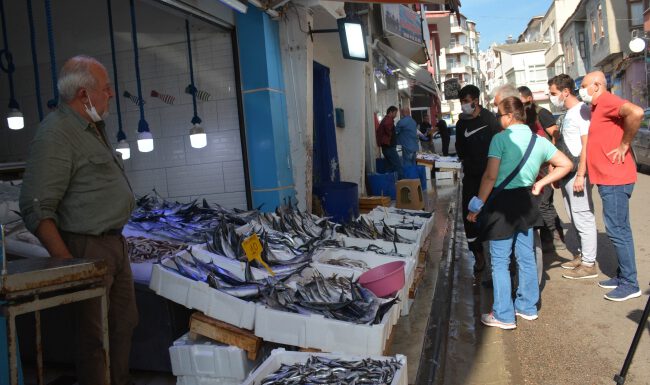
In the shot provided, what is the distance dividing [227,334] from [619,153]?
4.05 metres

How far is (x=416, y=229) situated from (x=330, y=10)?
13.3ft

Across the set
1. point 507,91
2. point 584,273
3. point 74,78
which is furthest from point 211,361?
point 584,273

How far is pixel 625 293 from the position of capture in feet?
16.8

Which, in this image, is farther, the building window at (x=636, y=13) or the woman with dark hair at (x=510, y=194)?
the building window at (x=636, y=13)

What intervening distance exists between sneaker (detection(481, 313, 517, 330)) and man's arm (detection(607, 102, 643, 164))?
6.28ft

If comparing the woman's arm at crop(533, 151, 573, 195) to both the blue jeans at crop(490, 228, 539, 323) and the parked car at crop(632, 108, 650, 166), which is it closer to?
the blue jeans at crop(490, 228, 539, 323)

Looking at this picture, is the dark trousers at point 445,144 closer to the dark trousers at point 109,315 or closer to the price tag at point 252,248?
the price tag at point 252,248

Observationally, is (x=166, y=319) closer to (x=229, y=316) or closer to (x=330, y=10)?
(x=229, y=316)

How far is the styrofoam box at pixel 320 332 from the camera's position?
3146 mm

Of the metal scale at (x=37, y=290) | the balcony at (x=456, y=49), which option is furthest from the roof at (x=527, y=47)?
the metal scale at (x=37, y=290)

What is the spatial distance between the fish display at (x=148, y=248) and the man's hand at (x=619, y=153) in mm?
4117

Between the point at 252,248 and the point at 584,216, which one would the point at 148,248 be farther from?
the point at 584,216

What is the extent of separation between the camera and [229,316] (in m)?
3.39

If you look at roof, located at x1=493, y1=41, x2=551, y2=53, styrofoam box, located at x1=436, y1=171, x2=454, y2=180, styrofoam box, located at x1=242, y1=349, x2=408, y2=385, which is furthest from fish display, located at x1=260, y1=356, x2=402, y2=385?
roof, located at x1=493, y1=41, x2=551, y2=53
